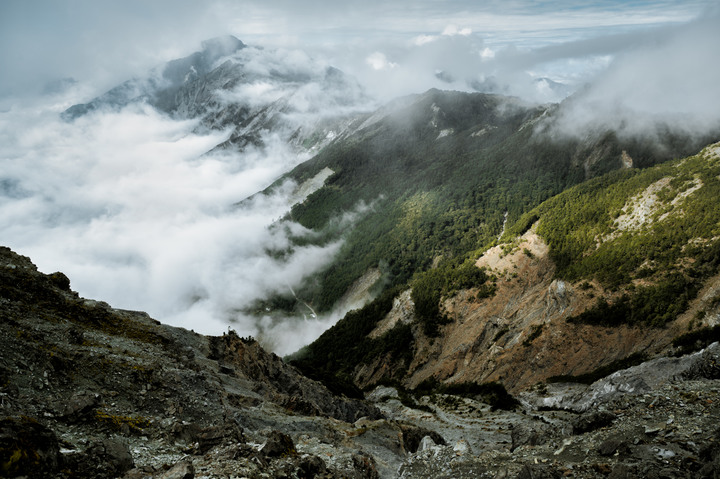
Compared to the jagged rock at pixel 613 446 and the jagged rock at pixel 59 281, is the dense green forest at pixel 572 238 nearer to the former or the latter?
the jagged rock at pixel 59 281

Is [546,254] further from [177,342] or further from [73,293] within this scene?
[73,293]

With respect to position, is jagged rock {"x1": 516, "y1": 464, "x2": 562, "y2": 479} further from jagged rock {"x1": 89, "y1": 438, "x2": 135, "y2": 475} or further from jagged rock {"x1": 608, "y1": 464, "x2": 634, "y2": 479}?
jagged rock {"x1": 89, "y1": 438, "x2": 135, "y2": 475}

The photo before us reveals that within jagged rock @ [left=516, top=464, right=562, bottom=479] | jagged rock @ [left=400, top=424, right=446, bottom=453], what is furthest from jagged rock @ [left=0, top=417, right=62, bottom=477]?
jagged rock @ [left=400, top=424, right=446, bottom=453]

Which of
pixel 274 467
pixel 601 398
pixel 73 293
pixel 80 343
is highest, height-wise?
pixel 73 293

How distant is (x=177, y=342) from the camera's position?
3494 centimetres

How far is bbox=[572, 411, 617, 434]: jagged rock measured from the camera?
19.0 metres

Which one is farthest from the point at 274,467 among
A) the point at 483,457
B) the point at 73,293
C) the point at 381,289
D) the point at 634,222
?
the point at 381,289

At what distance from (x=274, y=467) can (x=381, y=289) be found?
158 m

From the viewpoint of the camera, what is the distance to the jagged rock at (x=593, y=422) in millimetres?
18984

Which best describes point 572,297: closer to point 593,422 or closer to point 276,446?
point 593,422

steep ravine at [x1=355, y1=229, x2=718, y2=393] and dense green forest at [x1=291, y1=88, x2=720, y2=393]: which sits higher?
dense green forest at [x1=291, y1=88, x2=720, y2=393]

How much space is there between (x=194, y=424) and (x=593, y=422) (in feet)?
68.5

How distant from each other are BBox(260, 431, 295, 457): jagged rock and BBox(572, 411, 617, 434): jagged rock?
15.2 m

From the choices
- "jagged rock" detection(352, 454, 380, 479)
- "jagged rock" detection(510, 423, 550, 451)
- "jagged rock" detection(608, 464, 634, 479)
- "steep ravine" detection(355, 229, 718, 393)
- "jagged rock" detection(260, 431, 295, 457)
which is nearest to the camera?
"jagged rock" detection(608, 464, 634, 479)
